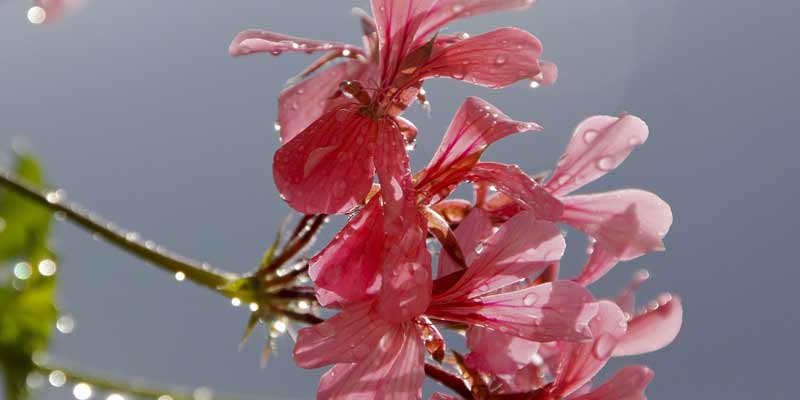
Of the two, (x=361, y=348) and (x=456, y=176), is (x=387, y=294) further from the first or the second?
(x=456, y=176)

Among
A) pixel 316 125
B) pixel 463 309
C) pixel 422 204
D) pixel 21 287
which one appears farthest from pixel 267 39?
pixel 21 287

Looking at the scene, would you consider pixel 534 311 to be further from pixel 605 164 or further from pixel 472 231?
pixel 605 164

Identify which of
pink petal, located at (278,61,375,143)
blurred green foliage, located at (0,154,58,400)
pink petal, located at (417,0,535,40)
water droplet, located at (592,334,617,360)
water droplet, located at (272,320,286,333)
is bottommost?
blurred green foliage, located at (0,154,58,400)

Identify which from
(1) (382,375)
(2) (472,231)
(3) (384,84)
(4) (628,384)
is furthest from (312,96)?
(4) (628,384)

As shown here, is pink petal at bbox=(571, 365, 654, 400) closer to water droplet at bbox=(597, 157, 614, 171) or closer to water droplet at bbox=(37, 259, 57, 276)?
water droplet at bbox=(597, 157, 614, 171)

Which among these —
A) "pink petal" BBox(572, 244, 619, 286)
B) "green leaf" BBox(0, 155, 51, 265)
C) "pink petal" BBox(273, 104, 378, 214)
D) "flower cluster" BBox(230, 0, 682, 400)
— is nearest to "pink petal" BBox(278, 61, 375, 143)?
"flower cluster" BBox(230, 0, 682, 400)
